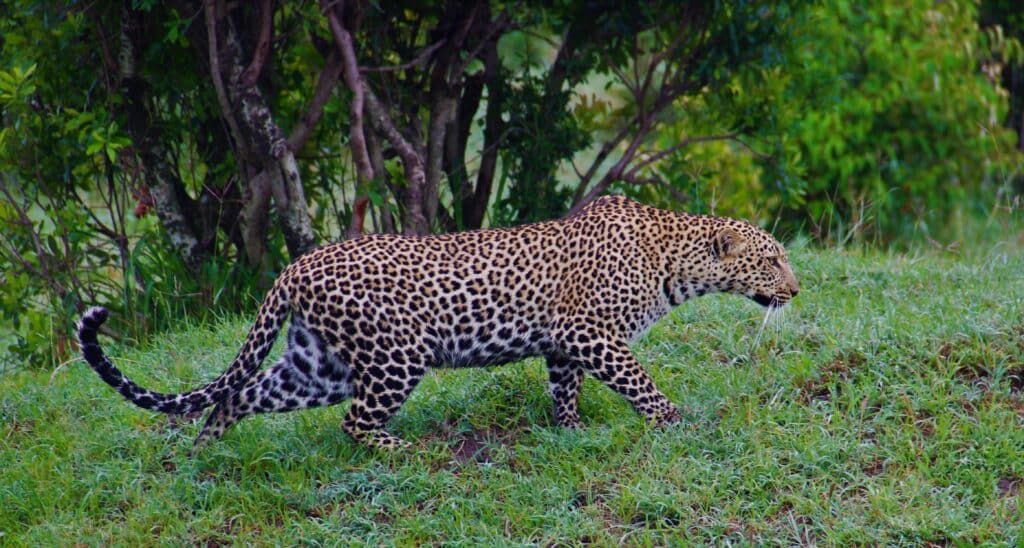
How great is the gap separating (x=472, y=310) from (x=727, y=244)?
1380 millimetres

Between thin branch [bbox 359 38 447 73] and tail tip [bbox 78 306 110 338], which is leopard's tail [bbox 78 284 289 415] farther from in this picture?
thin branch [bbox 359 38 447 73]

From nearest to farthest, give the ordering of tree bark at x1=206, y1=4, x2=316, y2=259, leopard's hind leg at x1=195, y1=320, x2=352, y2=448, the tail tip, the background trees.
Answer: the tail tip → leopard's hind leg at x1=195, y1=320, x2=352, y2=448 → tree bark at x1=206, y1=4, x2=316, y2=259 → the background trees

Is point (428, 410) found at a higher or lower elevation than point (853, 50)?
lower

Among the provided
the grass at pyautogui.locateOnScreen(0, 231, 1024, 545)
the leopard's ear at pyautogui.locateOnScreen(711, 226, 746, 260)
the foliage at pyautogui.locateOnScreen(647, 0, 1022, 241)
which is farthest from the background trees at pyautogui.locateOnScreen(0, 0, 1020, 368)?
the leopard's ear at pyautogui.locateOnScreen(711, 226, 746, 260)

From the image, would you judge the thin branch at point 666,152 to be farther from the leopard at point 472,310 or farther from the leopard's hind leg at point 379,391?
the leopard's hind leg at point 379,391

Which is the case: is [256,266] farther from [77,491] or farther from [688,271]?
[688,271]

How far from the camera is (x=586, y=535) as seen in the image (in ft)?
18.1

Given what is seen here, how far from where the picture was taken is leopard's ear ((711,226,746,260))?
652cm

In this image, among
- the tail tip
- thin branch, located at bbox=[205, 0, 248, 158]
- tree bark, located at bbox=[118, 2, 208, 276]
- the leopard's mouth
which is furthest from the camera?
tree bark, located at bbox=[118, 2, 208, 276]

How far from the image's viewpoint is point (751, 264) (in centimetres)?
659

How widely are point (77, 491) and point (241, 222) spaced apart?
308 cm

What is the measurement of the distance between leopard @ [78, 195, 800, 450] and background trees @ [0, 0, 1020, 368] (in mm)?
2040

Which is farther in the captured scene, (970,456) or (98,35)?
(98,35)

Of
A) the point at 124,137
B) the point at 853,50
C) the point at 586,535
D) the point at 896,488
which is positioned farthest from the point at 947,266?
the point at 124,137
